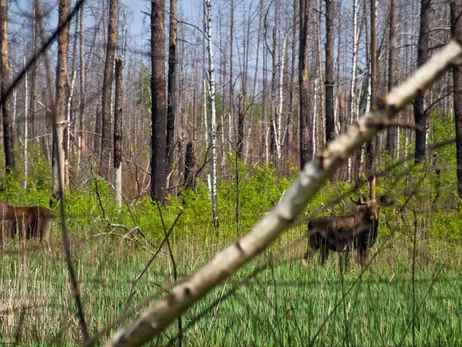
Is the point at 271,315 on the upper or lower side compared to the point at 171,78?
lower

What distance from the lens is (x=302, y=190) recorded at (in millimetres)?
556

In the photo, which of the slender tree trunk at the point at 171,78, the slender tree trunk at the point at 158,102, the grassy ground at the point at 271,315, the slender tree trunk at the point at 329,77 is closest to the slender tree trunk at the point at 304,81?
the slender tree trunk at the point at 329,77

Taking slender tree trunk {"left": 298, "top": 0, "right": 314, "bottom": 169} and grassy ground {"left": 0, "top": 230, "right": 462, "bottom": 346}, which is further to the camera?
slender tree trunk {"left": 298, "top": 0, "right": 314, "bottom": 169}

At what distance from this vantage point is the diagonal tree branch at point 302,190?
56cm

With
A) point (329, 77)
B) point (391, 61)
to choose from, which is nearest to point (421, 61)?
point (329, 77)

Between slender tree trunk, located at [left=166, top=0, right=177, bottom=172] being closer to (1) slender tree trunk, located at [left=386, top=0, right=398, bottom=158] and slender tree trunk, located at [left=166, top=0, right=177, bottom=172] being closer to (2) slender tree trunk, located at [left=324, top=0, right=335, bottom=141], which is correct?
(2) slender tree trunk, located at [left=324, top=0, right=335, bottom=141]

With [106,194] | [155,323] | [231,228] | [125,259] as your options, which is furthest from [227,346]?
Answer: [106,194]

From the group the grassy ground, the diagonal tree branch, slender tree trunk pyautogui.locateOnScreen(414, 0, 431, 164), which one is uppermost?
slender tree trunk pyautogui.locateOnScreen(414, 0, 431, 164)

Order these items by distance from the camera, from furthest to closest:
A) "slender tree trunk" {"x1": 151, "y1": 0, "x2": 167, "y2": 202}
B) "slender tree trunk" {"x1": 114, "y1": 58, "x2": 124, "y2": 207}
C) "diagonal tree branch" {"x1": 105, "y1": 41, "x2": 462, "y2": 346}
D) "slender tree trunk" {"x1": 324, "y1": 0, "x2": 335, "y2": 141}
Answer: "slender tree trunk" {"x1": 324, "y1": 0, "x2": 335, "y2": 141}
"slender tree trunk" {"x1": 114, "y1": 58, "x2": 124, "y2": 207}
"slender tree trunk" {"x1": 151, "y1": 0, "x2": 167, "y2": 202}
"diagonal tree branch" {"x1": 105, "y1": 41, "x2": 462, "y2": 346}

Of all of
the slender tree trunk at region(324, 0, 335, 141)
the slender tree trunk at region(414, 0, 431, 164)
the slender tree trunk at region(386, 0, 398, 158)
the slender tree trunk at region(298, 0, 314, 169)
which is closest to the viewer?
the slender tree trunk at region(414, 0, 431, 164)

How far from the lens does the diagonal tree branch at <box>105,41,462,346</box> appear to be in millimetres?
558

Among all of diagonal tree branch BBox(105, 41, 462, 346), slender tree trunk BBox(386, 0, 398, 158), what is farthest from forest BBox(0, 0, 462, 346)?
slender tree trunk BBox(386, 0, 398, 158)

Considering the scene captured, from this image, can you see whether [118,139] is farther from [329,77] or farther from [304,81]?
[329,77]

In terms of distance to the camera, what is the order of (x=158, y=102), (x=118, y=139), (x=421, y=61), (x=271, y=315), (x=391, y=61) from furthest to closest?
(x=391, y=61)
(x=118, y=139)
(x=158, y=102)
(x=421, y=61)
(x=271, y=315)
